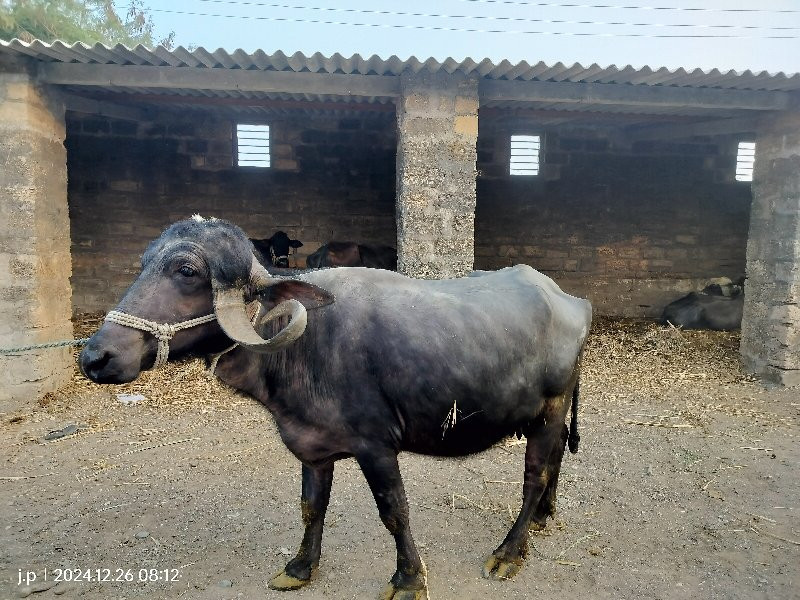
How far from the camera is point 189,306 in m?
2.25

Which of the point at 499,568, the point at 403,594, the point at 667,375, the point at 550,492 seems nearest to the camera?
the point at 403,594

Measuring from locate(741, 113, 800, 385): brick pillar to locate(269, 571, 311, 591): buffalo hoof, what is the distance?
6.44m

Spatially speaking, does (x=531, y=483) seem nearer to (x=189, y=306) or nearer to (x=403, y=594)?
(x=403, y=594)

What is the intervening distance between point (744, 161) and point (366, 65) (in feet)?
26.9

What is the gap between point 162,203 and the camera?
952cm

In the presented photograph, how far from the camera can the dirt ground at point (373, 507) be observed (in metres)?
3.08

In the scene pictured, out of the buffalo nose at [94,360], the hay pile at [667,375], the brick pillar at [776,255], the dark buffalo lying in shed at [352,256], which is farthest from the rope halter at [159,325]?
the brick pillar at [776,255]

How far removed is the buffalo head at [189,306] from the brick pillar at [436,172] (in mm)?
3519

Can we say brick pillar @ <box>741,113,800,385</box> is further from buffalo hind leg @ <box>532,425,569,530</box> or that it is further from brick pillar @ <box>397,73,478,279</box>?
buffalo hind leg @ <box>532,425,569,530</box>

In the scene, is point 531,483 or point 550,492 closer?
point 531,483

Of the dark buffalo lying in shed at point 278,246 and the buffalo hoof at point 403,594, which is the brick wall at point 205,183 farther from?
the buffalo hoof at point 403,594

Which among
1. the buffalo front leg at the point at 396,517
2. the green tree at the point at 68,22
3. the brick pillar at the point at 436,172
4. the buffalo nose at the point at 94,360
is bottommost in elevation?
the buffalo front leg at the point at 396,517

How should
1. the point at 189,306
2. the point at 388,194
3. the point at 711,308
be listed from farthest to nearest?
the point at 388,194 < the point at 711,308 < the point at 189,306

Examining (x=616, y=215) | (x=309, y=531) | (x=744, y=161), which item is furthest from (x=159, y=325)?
(x=744, y=161)
